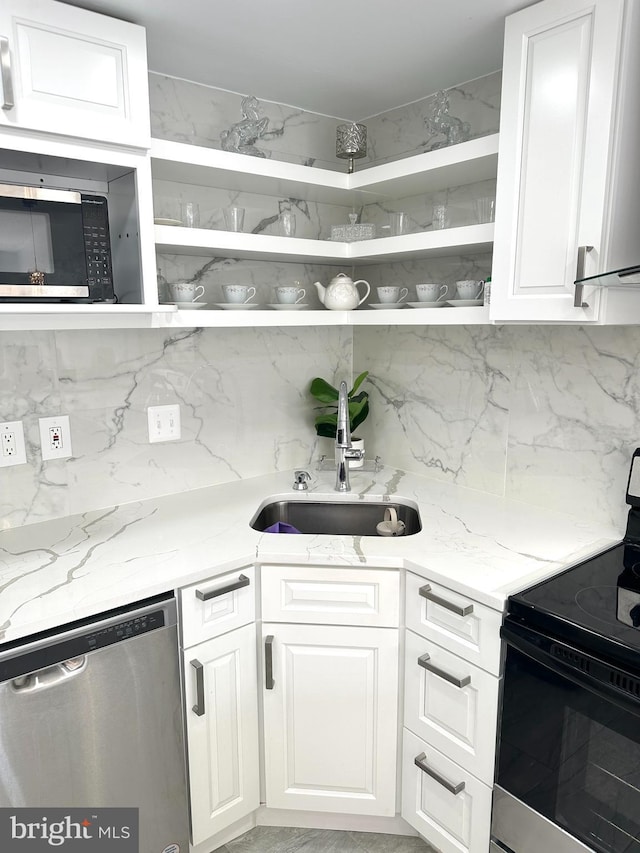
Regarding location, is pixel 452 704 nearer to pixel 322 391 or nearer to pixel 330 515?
pixel 330 515

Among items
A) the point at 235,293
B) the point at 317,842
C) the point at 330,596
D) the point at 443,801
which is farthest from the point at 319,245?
the point at 317,842

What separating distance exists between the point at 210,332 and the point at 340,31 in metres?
1.01

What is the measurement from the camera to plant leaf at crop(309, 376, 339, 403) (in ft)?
7.89

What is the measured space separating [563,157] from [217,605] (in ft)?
4.65

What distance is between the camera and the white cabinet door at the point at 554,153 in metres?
1.39

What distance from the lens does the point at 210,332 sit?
7.12 feet

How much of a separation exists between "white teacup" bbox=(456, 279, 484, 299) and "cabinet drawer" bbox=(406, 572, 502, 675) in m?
0.86

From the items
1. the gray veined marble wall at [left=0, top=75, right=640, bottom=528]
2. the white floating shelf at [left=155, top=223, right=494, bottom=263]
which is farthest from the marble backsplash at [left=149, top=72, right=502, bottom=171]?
the white floating shelf at [left=155, top=223, right=494, bottom=263]

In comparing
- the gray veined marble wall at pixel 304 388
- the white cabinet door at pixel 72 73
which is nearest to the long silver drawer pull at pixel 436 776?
the gray veined marble wall at pixel 304 388

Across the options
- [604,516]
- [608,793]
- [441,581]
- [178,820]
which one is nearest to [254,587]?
[441,581]

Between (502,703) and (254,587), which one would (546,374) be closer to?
(502,703)

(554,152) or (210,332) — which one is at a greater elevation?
(554,152)

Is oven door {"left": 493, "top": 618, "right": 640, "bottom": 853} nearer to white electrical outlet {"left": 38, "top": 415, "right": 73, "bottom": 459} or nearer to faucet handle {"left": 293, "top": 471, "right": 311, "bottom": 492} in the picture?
faucet handle {"left": 293, "top": 471, "right": 311, "bottom": 492}

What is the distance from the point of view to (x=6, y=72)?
1.35m
